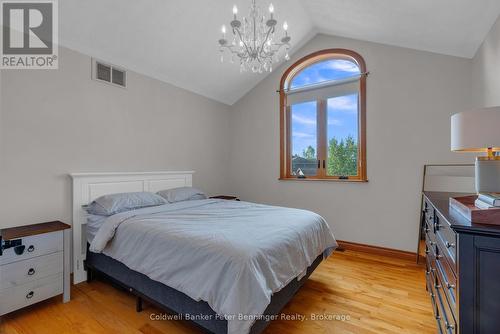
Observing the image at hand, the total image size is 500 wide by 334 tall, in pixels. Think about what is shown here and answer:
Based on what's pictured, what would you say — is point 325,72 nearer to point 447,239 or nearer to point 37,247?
point 447,239

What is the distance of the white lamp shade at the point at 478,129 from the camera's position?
3.70ft

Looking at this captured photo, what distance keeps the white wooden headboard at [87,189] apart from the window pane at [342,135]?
2.59 m

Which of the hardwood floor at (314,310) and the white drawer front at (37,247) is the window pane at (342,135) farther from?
the white drawer front at (37,247)

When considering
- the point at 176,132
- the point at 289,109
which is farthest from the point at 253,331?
the point at 289,109

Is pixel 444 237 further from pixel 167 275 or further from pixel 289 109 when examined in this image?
pixel 289 109

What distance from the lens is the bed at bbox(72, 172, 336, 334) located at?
4.31 feet

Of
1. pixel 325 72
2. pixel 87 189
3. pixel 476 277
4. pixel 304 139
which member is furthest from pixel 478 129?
pixel 87 189

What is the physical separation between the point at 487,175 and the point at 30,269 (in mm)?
3117

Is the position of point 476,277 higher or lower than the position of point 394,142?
lower

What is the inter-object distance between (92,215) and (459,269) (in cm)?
276

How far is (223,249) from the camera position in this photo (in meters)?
1.42

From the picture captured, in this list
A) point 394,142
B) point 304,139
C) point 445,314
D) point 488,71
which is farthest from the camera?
point 304,139

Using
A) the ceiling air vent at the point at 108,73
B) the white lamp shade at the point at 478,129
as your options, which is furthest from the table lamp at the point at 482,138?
the ceiling air vent at the point at 108,73

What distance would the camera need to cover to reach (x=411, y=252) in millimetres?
2934
